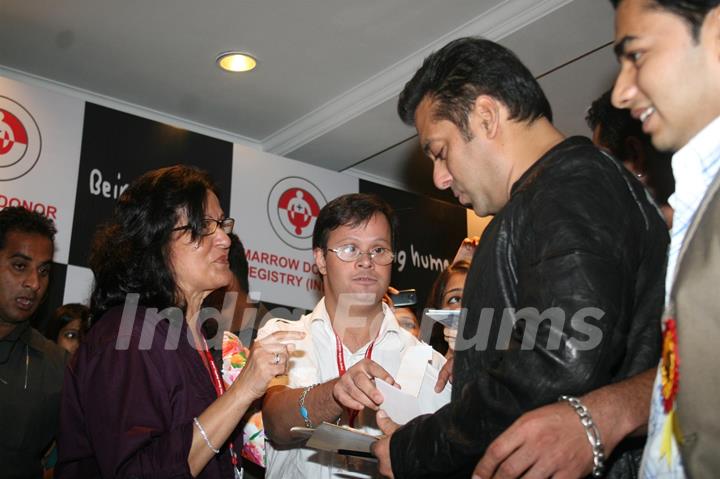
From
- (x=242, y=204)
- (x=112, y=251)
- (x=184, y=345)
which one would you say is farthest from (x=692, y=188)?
(x=242, y=204)

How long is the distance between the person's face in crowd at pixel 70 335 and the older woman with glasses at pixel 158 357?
6.59ft

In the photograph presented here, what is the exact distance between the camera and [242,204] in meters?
5.46

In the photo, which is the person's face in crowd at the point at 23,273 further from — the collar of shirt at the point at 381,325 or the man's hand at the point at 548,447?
the man's hand at the point at 548,447

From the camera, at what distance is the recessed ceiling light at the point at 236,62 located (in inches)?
193

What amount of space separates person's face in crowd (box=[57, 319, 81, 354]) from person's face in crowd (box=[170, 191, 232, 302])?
82.2 inches

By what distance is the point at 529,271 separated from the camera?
152 centimetres

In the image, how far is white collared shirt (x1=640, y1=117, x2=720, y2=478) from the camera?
3.99 ft

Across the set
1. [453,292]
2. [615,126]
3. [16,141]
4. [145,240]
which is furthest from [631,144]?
[16,141]

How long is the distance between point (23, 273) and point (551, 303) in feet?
10.7

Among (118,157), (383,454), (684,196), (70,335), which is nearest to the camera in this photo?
(684,196)

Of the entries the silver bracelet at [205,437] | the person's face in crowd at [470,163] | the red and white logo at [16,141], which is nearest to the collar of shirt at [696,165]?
the person's face in crowd at [470,163]

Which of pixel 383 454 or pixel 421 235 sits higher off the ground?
pixel 421 235

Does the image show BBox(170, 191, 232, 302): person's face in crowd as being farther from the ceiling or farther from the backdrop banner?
the backdrop banner

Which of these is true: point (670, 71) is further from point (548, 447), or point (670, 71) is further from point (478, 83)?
point (548, 447)
